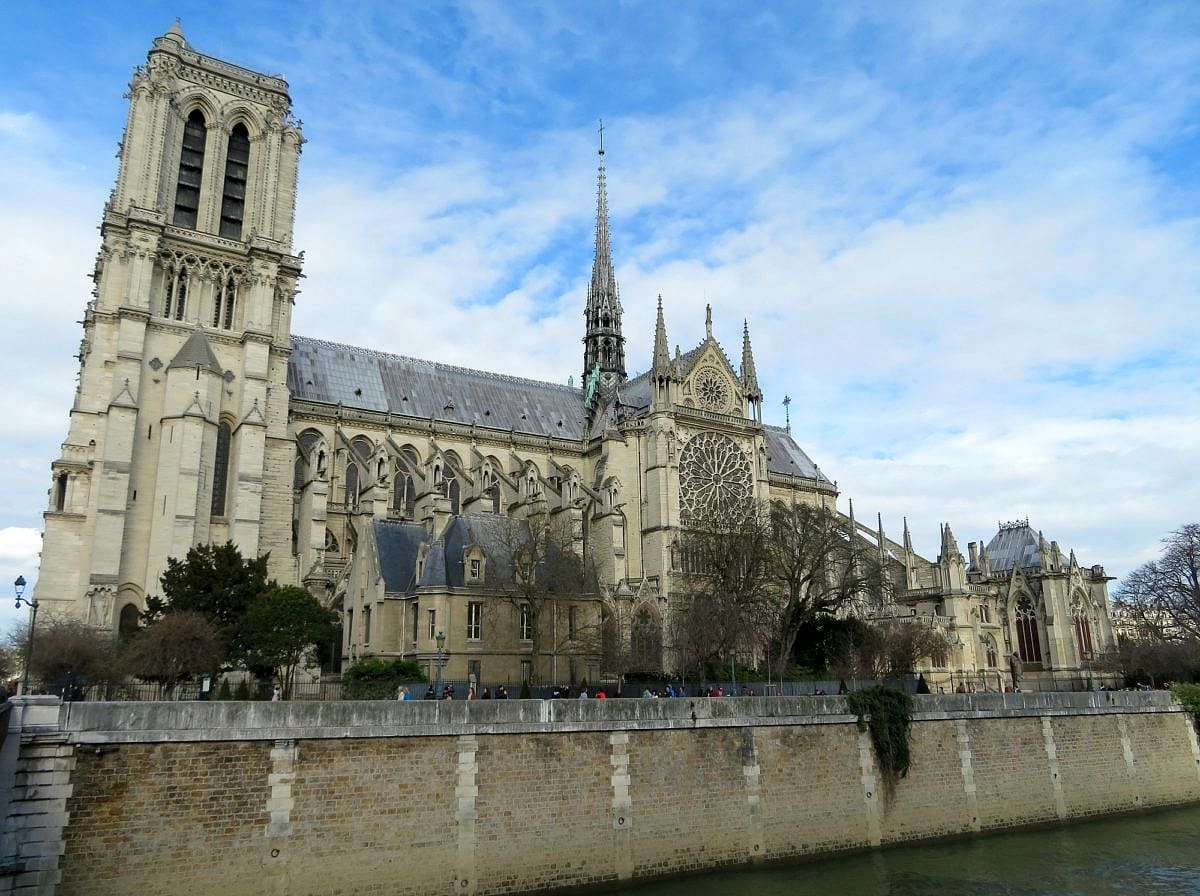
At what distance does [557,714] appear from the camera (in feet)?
68.7

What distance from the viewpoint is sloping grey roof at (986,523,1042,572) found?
6153 centimetres

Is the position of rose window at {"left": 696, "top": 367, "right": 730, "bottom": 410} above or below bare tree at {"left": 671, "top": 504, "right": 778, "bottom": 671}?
above

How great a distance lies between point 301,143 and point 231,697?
34.6 m

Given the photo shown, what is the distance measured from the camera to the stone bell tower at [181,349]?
3859 centimetres

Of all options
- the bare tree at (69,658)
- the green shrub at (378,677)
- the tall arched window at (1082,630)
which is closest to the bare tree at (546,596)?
the green shrub at (378,677)

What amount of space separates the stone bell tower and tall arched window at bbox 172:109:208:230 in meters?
0.07

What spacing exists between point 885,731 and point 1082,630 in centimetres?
4171

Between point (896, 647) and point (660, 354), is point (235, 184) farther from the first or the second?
point (896, 647)

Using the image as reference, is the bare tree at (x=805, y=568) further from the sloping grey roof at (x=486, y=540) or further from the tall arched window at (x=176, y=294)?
the tall arched window at (x=176, y=294)

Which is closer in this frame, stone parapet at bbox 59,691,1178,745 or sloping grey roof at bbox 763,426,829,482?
stone parapet at bbox 59,691,1178,745

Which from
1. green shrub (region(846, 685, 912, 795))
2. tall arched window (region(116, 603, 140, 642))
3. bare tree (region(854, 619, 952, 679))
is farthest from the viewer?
bare tree (region(854, 619, 952, 679))

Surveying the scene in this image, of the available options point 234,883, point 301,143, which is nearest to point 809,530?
point 234,883

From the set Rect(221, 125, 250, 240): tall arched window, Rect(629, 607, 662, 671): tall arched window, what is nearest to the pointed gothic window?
Rect(221, 125, 250, 240): tall arched window

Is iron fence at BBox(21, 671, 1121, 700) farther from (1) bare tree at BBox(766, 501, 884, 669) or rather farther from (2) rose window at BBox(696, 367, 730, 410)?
(2) rose window at BBox(696, 367, 730, 410)
